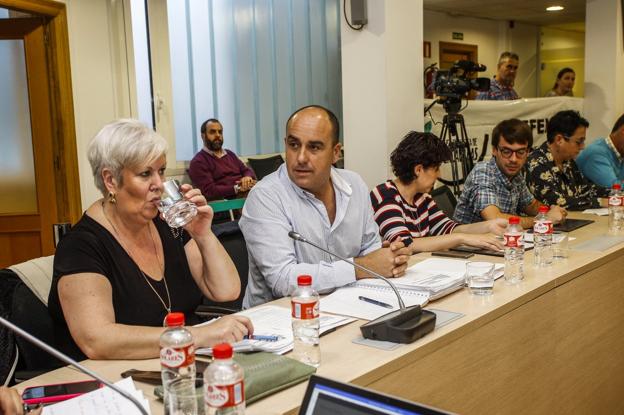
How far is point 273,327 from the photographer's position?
1539 mm

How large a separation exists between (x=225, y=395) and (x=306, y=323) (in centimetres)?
46

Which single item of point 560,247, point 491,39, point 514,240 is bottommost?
point 560,247

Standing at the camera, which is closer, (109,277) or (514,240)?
(109,277)

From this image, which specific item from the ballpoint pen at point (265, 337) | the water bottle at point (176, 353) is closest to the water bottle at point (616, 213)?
the ballpoint pen at point (265, 337)

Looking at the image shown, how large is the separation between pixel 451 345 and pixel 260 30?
4311 mm

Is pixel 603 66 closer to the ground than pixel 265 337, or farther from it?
farther from it

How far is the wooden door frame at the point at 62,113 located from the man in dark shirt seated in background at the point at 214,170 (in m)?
1.03

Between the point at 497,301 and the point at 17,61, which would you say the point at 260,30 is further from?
the point at 497,301

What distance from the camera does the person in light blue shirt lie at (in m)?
1.96

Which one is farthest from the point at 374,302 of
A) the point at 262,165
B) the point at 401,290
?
the point at 262,165

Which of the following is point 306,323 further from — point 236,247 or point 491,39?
point 491,39

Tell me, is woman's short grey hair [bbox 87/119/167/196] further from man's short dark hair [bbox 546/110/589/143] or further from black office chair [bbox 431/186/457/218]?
man's short dark hair [bbox 546/110/589/143]

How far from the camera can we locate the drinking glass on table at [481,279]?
1832mm

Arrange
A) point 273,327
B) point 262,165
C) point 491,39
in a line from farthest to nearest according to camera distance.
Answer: point 491,39 → point 262,165 → point 273,327
